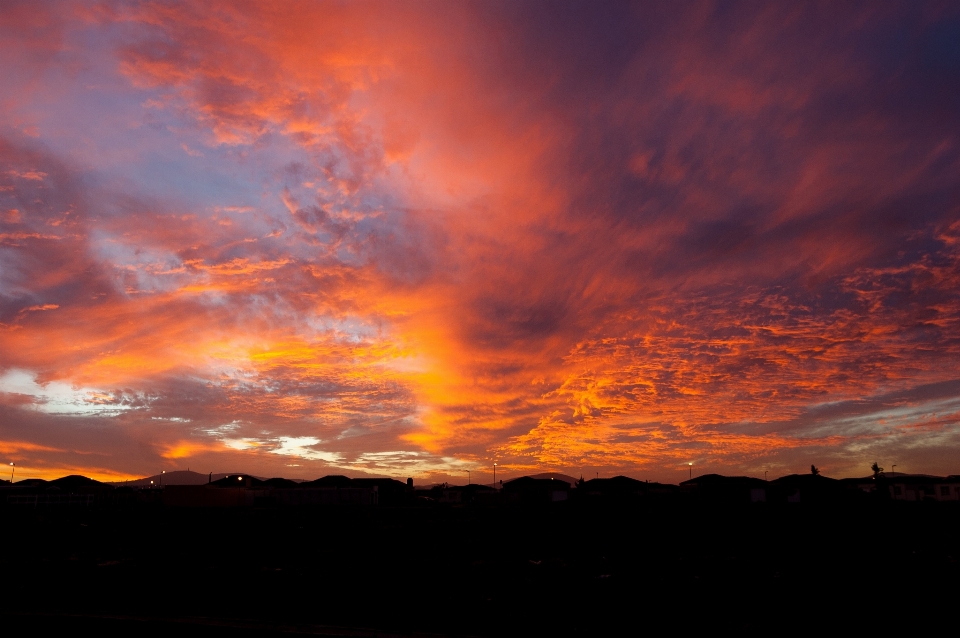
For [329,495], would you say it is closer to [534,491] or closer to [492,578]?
[534,491]

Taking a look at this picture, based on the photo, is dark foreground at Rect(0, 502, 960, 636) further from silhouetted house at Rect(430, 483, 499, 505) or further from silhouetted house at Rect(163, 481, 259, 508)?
silhouetted house at Rect(430, 483, 499, 505)

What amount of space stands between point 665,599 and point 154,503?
61587mm

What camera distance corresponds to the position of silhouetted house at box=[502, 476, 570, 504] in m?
70.8

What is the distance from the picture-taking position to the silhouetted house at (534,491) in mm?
70812

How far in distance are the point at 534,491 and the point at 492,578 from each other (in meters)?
59.7

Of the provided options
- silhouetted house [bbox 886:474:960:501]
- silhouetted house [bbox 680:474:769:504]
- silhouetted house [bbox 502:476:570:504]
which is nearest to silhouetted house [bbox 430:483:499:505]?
silhouetted house [bbox 502:476:570:504]

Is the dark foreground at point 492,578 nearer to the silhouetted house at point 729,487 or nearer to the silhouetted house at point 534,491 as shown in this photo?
the silhouetted house at point 729,487

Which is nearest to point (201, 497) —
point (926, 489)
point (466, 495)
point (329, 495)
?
point (329, 495)

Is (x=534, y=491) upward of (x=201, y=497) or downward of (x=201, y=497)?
upward

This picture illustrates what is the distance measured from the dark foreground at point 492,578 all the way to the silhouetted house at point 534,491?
3686 centimetres

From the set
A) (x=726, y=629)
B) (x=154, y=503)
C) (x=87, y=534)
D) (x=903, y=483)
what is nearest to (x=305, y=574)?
(x=726, y=629)

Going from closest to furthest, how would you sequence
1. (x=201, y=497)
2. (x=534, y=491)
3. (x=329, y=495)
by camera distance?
(x=201, y=497), (x=329, y=495), (x=534, y=491)

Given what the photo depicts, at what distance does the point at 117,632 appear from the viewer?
1122cm

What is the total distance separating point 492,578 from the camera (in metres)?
18.3
